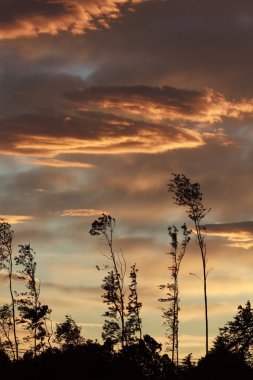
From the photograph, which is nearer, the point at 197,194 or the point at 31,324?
the point at 197,194

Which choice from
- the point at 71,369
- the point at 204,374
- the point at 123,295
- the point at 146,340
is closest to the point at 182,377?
the point at 204,374

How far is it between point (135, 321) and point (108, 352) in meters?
11.4

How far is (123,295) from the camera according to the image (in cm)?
8325

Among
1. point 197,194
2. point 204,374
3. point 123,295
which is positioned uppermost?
point 197,194

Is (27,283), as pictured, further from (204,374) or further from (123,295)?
(204,374)

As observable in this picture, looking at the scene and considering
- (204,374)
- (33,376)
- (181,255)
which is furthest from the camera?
(181,255)

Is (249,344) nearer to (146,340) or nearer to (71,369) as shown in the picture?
(146,340)

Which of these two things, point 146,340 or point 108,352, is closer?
point 108,352

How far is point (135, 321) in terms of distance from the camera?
84.2 metres

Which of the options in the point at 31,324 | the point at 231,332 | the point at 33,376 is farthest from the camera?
the point at 31,324

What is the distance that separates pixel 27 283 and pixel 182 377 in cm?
2969

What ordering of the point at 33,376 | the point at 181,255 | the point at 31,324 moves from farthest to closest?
the point at 31,324 < the point at 181,255 < the point at 33,376

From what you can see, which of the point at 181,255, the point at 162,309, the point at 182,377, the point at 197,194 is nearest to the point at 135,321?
the point at 162,309

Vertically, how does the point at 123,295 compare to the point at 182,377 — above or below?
above
